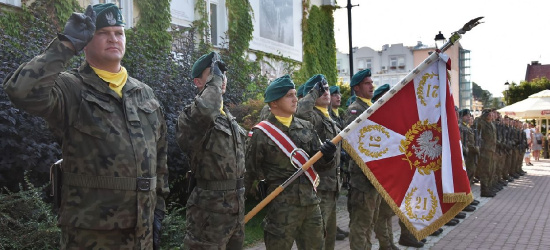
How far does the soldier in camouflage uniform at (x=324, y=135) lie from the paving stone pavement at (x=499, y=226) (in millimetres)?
1552

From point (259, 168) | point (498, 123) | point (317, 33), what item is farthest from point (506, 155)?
point (259, 168)

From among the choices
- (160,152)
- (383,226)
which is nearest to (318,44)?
(383,226)

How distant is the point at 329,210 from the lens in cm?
613

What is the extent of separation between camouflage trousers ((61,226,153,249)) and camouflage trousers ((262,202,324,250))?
2.11 metres

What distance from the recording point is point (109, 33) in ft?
10.5

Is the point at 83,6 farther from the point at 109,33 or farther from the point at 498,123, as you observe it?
the point at 498,123

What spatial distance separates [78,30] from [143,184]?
34.1 inches

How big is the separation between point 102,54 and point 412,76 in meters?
3.09

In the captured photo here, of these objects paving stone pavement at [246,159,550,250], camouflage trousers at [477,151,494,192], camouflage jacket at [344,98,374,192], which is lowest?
paving stone pavement at [246,159,550,250]

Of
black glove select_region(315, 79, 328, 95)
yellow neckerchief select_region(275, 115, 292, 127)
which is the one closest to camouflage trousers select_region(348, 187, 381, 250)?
black glove select_region(315, 79, 328, 95)

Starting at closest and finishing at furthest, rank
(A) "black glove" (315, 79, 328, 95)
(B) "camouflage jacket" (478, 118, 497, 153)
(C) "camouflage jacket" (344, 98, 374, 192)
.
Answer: (A) "black glove" (315, 79, 328, 95), (C) "camouflage jacket" (344, 98, 374, 192), (B) "camouflage jacket" (478, 118, 497, 153)

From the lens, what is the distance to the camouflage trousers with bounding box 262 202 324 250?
201 inches

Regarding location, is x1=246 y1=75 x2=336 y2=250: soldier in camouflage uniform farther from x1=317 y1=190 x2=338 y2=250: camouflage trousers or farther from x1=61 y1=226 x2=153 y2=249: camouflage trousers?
x1=61 y1=226 x2=153 y2=249: camouflage trousers

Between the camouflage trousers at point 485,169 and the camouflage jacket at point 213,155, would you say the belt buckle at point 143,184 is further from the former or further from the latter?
the camouflage trousers at point 485,169
